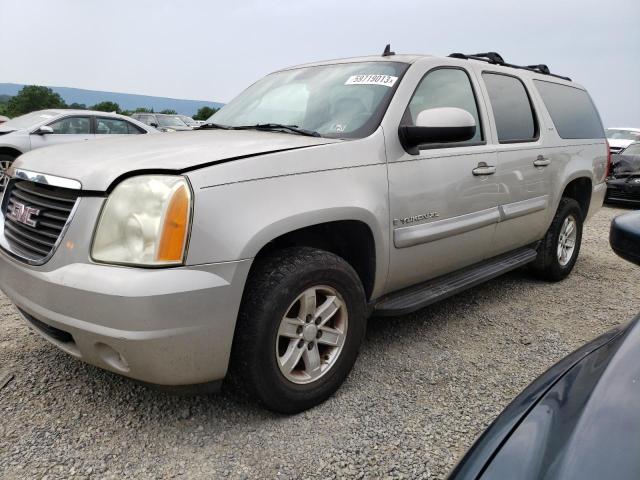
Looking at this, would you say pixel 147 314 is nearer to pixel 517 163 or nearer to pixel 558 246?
pixel 517 163

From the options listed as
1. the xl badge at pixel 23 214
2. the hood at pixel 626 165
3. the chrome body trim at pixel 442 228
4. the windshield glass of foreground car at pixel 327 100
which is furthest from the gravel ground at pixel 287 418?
the hood at pixel 626 165

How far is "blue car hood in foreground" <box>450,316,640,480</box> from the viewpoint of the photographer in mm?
895

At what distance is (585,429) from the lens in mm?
972

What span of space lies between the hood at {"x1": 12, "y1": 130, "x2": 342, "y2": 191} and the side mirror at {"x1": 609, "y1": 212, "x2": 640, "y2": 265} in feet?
4.19

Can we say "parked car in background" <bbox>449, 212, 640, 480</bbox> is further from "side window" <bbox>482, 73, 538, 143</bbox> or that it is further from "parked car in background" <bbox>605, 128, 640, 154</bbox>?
"parked car in background" <bbox>605, 128, 640, 154</bbox>

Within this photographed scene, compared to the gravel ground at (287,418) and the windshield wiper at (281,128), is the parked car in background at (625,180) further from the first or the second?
the windshield wiper at (281,128)

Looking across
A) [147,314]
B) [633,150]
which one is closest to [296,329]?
[147,314]

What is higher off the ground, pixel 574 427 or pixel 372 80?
pixel 372 80

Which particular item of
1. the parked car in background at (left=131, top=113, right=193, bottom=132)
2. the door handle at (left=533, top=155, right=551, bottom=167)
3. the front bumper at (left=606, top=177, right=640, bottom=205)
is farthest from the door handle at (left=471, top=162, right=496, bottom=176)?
the parked car in background at (left=131, top=113, right=193, bottom=132)

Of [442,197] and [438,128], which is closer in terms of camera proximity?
[438,128]

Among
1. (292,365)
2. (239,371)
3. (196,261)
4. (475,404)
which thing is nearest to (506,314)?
(475,404)

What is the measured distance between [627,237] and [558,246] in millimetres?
2921

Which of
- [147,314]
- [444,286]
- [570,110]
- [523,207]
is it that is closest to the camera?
[147,314]

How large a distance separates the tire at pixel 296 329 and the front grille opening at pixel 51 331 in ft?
2.30
